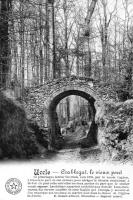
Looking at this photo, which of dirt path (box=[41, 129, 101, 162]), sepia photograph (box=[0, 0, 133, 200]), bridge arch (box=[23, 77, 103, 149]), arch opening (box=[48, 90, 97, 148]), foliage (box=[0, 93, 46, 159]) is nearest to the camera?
sepia photograph (box=[0, 0, 133, 200])

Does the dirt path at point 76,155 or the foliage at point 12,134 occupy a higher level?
the foliage at point 12,134

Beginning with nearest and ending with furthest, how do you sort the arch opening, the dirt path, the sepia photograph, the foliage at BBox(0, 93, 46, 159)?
the sepia photograph < the foliage at BBox(0, 93, 46, 159) < the dirt path < the arch opening

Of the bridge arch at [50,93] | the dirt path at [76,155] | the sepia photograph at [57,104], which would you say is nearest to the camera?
the sepia photograph at [57,104]

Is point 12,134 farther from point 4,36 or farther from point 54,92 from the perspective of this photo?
point 54,92

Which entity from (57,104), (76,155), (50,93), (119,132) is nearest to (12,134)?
(119,132)

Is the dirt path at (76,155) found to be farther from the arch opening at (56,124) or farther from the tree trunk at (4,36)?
the tree trunk at (4,36)

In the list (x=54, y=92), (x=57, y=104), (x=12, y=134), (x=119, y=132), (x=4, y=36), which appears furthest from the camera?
(x=57, y=104)

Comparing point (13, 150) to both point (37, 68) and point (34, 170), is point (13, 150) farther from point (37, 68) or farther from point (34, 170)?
point (37, 68)

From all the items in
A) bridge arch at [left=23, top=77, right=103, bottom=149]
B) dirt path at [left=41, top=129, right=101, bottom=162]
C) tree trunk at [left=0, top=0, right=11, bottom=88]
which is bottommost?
dirt path at [left=41, top=129, right=101, bottom=162]

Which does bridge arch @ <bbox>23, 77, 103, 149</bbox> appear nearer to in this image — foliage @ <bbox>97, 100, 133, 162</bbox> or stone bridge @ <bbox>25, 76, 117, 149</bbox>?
stone bridge @ <bbox>25, 76, 117, 149</bbox>

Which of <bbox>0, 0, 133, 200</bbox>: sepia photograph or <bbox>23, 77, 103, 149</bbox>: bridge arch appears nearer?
<bbox>0, 0, 133, 200</bbox>: sepia photograph

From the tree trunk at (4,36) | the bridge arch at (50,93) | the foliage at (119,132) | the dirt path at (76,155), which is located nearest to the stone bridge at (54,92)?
the bridge arch at (50,93)

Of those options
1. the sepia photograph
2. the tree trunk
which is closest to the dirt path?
the sepia photograph

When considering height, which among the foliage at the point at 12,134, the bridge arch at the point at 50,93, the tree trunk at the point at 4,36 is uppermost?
the tree trunk at the point at 4,36
